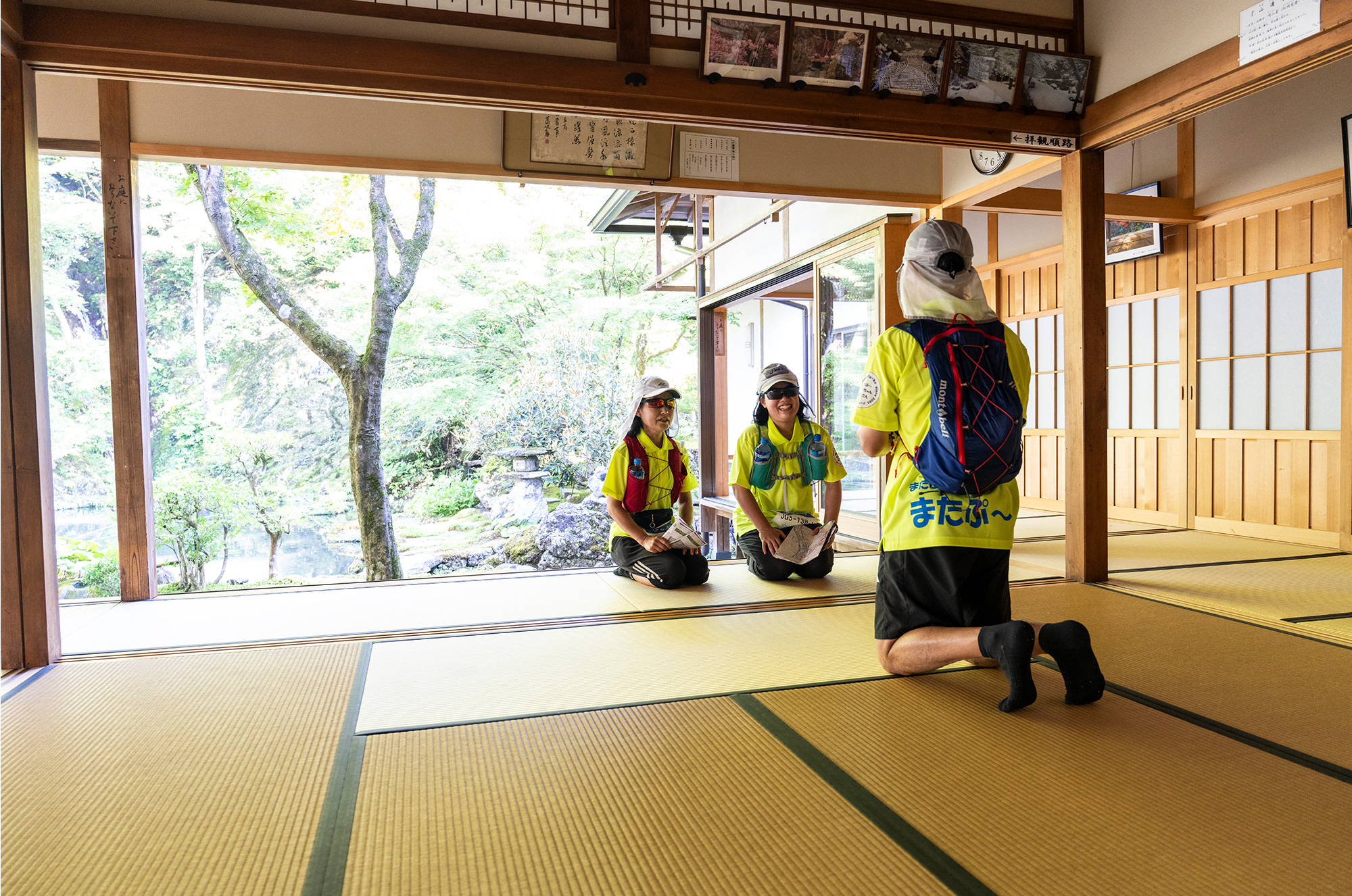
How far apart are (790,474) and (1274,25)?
246 cm

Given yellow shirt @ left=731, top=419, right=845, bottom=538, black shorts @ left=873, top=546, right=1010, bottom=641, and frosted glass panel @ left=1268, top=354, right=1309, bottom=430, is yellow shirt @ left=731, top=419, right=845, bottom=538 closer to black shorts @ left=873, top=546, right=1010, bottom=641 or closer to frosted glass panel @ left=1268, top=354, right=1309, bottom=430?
black shorts @ left=873, top=546, right=1010, bottom=641

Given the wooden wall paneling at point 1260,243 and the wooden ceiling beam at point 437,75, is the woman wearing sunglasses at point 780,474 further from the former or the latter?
the wooden wall paneling at point 1260,243

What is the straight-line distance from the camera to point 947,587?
7.25 ft

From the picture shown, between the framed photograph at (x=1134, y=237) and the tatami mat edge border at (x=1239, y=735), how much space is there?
15.1 ft

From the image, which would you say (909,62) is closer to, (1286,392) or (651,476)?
(651,476)

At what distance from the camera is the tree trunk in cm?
857

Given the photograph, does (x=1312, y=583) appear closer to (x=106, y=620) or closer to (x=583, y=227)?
(x=106, y=620)

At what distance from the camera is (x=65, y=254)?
11.5 m

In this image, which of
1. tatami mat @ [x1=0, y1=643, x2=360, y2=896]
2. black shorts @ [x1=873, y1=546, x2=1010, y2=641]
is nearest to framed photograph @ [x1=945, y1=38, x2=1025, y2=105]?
black shorts @ [x1=873, y1=546, x2=1010, y2=641]

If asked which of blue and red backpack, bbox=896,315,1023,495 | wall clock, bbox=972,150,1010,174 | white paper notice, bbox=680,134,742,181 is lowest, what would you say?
blue and red backpack, bbox=896,315,1023,495

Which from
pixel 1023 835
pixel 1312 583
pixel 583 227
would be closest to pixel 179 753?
pixel 1023 835

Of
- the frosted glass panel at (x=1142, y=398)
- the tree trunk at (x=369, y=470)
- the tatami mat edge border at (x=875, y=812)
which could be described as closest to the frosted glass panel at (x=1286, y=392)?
the frosted glass panel at (x=1142, y=398)

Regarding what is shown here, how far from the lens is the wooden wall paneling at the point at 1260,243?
200 inches

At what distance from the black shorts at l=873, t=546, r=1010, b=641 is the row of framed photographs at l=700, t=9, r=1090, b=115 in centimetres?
209
